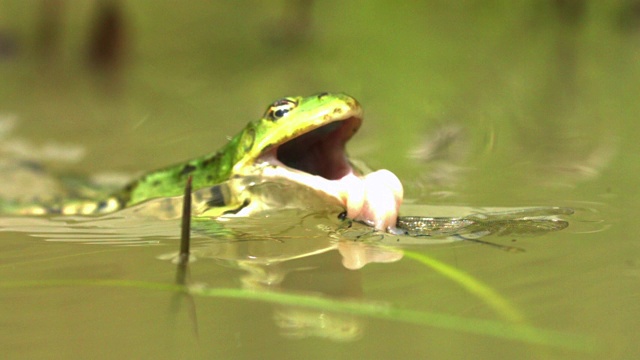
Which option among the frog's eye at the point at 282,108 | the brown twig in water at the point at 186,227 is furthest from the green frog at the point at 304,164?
the brown twig in water at the point at 186,227

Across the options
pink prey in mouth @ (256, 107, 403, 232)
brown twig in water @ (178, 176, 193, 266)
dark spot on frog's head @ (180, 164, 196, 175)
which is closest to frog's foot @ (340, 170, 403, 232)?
pink prey in mouth @ (256, 107, 403, 232)

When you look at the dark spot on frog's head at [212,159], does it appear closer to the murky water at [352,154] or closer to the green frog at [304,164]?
the green frog at [304,164]

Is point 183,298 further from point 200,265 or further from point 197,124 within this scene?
point 197,124

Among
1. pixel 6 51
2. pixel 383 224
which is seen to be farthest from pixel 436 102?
pixel 6 51

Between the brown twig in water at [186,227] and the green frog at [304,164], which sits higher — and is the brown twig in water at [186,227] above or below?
below

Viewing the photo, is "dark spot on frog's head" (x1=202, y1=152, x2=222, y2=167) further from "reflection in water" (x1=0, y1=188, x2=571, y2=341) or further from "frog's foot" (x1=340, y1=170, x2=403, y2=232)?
"frog's foot" (x1=340, y1=170, x2=403, y2=232)

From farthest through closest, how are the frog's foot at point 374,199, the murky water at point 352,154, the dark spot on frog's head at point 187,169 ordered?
the dark spot on frog's head at point 187,169 → the frog's foot at point 374,199 → the murky water at point 352,154

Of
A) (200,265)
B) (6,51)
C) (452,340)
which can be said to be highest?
(6,51)

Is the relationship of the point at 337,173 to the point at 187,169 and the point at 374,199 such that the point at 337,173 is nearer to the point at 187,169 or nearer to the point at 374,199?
the point at 374,199
